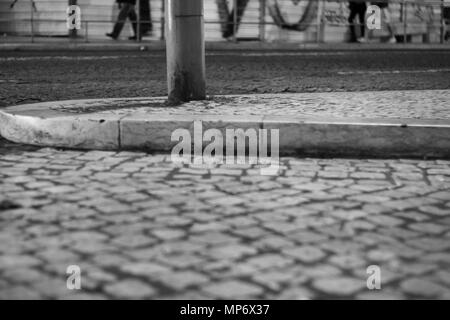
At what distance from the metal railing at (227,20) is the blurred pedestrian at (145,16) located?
83mm

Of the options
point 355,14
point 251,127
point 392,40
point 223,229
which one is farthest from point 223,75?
point 392,40

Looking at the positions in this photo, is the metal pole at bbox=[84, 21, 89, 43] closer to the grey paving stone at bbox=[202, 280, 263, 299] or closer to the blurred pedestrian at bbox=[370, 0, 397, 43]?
the blurred pedestrian at bbox=[370, 0, 397, 43]

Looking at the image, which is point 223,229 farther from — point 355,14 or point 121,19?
point 355,14

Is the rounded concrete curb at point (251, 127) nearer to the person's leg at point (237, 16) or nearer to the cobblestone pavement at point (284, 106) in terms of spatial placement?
the cobblestone pavement at point (284, 106)

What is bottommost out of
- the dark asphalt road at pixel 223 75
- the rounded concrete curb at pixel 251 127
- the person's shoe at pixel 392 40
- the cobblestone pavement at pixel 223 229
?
the cobblestone pavement at pixel 223 229

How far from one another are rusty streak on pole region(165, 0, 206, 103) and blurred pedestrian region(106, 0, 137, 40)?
37.1 ft

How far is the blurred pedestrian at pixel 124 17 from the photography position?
15992 millimetres

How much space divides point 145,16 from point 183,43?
11.9 metres

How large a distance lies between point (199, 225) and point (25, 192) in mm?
1049

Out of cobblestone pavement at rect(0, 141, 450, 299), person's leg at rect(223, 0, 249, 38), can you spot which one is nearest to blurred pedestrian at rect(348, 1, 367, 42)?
person's leg at rect(223, 0, 249, 38)

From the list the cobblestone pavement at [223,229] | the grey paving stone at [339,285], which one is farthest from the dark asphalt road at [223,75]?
the grey paving stone at [339,285]

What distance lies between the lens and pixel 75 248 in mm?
2492

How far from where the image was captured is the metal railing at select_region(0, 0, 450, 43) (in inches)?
643

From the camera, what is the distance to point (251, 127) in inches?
163
